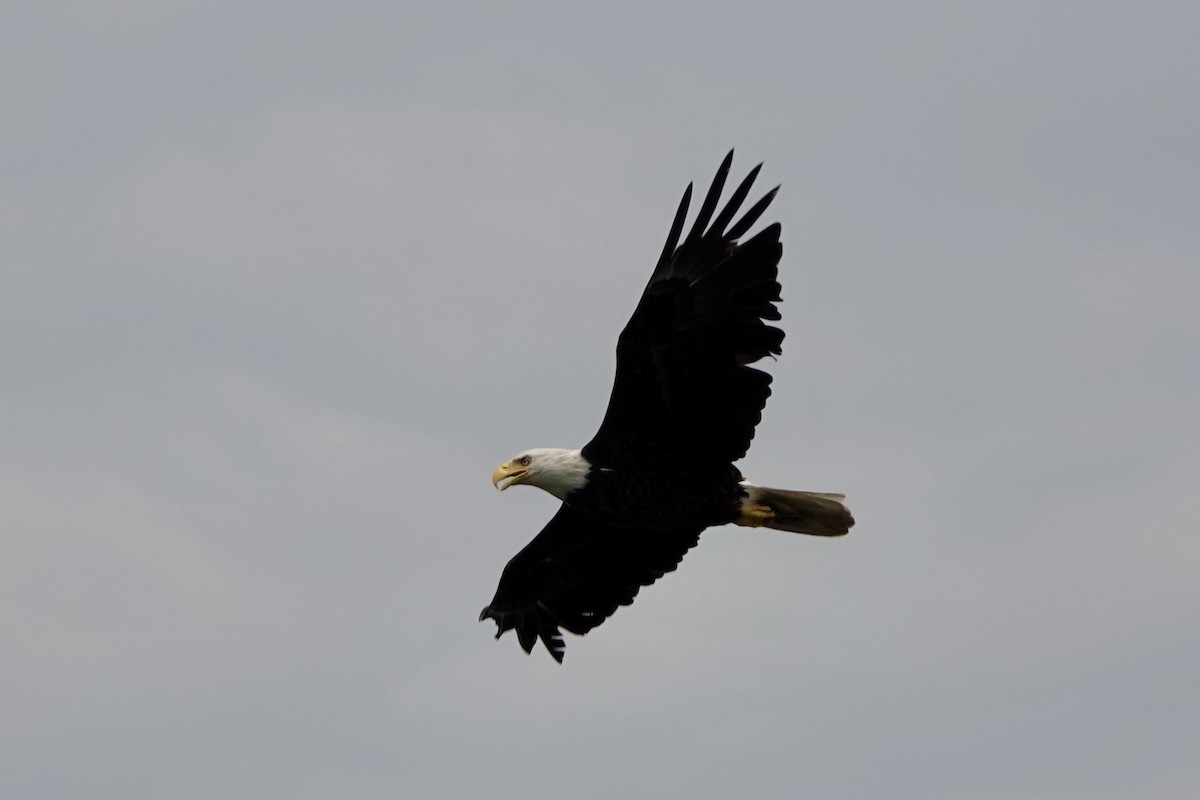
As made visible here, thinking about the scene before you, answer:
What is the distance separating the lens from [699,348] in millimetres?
15680

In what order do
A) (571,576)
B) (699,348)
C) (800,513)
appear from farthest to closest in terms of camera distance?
(571,576), (800,513), (699,348)

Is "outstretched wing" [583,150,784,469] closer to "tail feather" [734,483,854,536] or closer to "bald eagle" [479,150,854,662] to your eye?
"bald eagle" [479,150,854,662]

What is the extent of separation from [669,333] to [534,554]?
10.6 ft

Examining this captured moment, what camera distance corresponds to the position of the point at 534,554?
59.7ft

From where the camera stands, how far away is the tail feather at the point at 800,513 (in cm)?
1670

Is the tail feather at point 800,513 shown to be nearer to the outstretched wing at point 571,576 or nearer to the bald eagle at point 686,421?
the bald eagle at point 686,421

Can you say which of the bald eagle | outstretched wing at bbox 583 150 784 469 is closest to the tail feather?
the bald eagle


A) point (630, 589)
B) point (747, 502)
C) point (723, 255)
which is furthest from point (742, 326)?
point (630, 589)

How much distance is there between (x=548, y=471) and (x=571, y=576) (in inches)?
78.0

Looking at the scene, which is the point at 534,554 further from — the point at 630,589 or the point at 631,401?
the point at 631,401

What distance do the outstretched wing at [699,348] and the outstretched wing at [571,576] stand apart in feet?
5.46

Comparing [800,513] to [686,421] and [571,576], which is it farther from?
[571,576]

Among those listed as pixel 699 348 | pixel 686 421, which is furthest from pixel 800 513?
pixel 699 348

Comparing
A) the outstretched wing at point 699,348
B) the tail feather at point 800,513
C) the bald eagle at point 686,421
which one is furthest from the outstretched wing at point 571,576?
the outstretched wing at point 699,348
